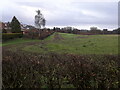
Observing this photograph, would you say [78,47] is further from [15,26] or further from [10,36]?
[15,26]

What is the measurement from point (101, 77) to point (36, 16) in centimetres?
3263

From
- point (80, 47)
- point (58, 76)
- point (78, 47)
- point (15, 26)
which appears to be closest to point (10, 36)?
point (15, 26)

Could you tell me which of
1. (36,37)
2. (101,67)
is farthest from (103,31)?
(101,67)

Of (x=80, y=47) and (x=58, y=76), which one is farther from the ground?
(x=58, y=76)

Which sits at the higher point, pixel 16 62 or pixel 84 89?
pixel 16 62

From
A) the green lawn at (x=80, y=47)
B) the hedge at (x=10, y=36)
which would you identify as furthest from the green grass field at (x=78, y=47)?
the hedge at (x=10, y=36)

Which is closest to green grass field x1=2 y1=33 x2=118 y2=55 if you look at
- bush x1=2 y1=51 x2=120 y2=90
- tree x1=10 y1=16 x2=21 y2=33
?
bush x1=2 y1=51 x2=120 y2=90

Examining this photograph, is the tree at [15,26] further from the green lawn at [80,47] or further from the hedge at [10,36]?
the green lawn at [80,47]

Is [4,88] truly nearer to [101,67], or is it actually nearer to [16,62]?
[16,62]

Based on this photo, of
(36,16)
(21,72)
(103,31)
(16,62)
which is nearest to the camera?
(21,72)

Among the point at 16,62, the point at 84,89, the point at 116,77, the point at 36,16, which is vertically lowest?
the point at 84,89

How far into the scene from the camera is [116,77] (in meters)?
3.47

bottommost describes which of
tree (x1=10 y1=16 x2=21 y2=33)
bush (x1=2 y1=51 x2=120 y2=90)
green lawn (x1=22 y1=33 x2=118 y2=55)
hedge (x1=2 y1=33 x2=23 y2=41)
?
green lawn (x1=22 y1=33 x2=118 y2=55)

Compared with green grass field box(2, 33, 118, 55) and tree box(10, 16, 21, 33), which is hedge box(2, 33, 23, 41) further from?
green grass field box(2, 33, 118, 55)
